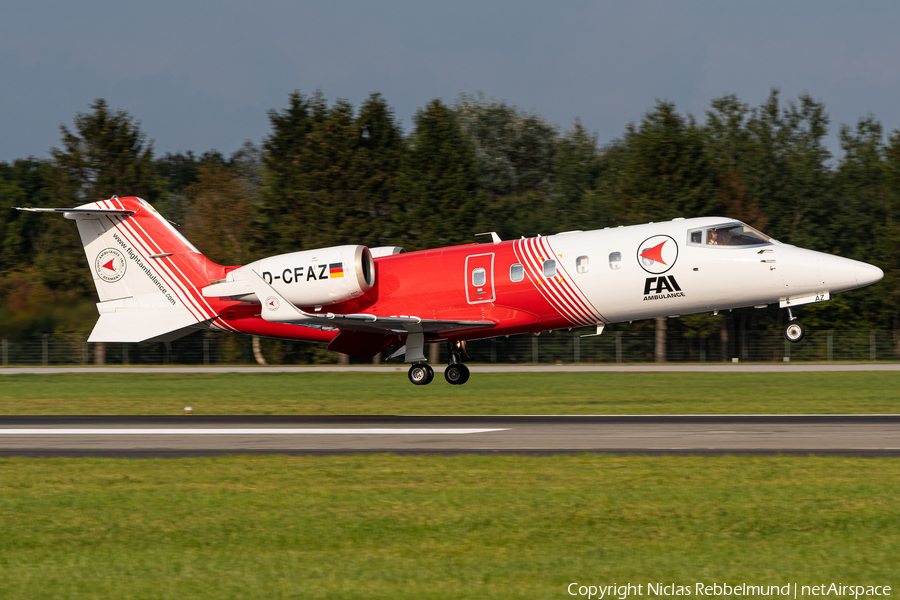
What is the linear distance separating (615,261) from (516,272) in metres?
2.62

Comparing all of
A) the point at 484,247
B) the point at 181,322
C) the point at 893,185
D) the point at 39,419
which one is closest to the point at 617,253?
the point at 484,247

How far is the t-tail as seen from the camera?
2770cm

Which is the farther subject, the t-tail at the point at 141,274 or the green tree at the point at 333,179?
the green tree at the point at 333,179

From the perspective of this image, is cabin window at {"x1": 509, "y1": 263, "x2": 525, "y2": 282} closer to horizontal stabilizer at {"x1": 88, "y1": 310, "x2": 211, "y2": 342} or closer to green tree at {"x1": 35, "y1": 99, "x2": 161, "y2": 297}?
horizontal stabilizer at {"x1": 88, "y1": 310, "x2": 211, "y2": 342}

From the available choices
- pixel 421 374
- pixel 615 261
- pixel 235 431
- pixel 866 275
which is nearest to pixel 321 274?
pixel 421 374

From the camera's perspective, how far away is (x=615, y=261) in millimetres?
24109

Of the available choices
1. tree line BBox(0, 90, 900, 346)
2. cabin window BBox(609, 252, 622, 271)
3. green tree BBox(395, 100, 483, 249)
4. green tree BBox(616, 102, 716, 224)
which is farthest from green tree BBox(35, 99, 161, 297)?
cabin window BBox(609, 252, 622, 271)

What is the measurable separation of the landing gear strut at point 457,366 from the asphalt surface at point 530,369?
1631cm

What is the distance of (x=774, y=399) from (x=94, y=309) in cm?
2437

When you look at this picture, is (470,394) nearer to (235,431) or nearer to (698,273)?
(698,273)

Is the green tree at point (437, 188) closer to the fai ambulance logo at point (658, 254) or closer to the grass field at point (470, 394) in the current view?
the grass field at point (470, 394)

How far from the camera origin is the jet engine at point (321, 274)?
26016mm

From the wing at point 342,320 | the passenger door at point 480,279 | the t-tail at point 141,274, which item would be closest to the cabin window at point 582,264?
the passenger door at point 480,279

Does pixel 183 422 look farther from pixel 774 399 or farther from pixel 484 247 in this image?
pixel 774 399
